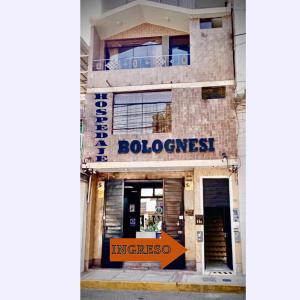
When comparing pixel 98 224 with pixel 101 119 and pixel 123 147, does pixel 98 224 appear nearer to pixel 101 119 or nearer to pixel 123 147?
pixel 123 147

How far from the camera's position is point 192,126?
639cm

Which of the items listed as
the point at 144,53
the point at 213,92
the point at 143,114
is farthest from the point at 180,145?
the point at 144,53

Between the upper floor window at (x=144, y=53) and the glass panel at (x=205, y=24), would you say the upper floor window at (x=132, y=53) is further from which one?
the glass panel at (x=205, y=24)

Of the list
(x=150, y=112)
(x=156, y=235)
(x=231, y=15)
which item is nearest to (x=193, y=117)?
(x=150, y=112)

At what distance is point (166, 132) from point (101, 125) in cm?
127

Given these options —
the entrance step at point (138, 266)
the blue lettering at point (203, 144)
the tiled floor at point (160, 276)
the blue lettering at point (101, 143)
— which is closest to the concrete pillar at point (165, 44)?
the blue lettering at point (203, 144)

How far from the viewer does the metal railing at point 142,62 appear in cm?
666

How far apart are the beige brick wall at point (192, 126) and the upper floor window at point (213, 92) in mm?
95

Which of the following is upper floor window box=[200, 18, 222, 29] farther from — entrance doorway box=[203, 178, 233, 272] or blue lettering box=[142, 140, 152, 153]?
entrance doorway box=[203, 178, 233, 272]

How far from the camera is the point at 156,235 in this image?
514 cm

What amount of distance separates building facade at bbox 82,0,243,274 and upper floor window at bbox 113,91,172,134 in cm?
2
